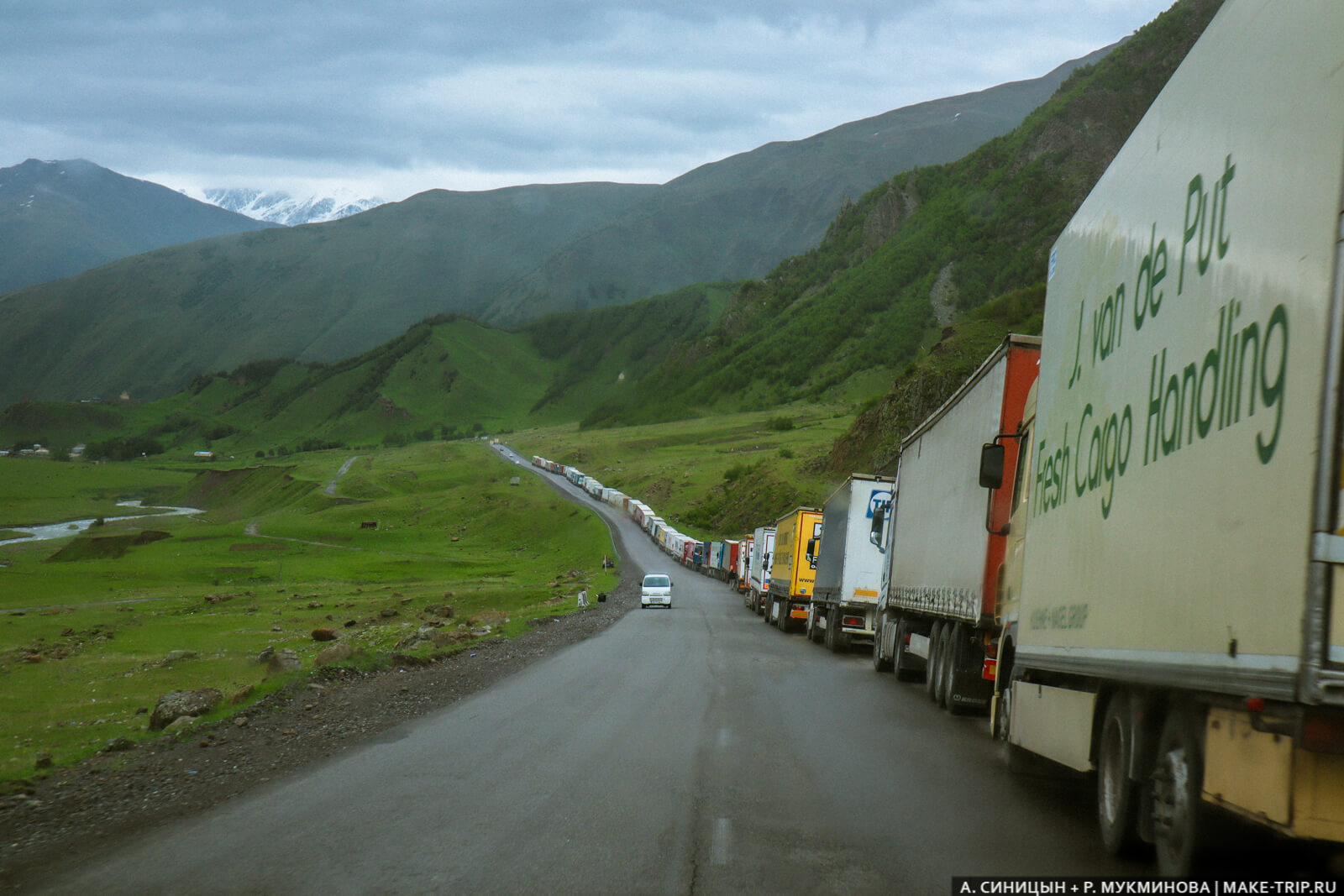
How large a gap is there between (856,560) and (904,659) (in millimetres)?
5715

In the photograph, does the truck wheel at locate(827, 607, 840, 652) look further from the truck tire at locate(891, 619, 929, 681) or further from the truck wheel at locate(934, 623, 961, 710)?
the truck wheel at locate(934, 623, 961, 710)

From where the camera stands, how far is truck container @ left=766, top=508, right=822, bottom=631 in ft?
98.2

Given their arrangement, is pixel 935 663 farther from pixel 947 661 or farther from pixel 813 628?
pixel 813 628

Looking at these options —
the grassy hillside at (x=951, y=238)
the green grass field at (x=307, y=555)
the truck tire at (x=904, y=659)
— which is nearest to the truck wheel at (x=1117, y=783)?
the green grass field at (x=307, y=555)

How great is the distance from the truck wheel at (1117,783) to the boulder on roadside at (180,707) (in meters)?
10.6

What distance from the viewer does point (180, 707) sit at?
1318 centimetres

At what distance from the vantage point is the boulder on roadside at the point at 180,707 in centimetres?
1300

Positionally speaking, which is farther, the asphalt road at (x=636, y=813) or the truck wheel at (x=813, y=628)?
the truck wheel at (x=813, y=628)

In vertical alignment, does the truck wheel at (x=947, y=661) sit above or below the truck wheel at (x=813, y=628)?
above

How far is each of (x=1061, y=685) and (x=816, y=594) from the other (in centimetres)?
1933

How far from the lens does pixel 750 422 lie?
15725 centimetres

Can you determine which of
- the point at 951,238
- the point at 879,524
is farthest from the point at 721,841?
the point at 951,238

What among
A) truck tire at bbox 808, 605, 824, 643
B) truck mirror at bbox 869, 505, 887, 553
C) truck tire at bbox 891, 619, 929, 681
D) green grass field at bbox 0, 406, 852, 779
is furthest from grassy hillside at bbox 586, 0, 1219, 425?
truck tire at bbox 891, 619, 929, 681

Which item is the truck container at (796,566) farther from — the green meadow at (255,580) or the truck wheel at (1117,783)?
the truck wheel at (1117,783)
